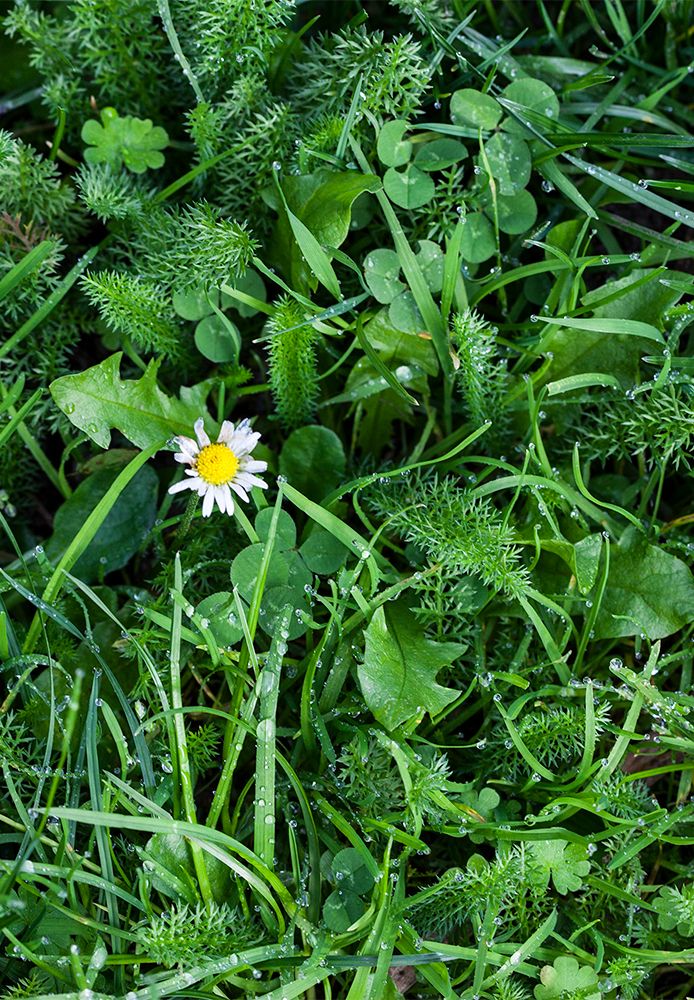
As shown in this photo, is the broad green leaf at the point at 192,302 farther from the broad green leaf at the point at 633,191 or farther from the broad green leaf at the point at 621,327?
the broad green leaf at the point at 633,191

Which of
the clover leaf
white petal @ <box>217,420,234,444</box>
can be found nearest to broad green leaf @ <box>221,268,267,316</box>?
white petal @ <box>217,420,234,444</box>

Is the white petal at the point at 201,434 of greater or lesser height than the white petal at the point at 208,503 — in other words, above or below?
above

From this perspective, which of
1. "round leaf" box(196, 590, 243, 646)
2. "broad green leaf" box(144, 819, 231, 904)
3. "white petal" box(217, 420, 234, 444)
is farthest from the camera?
"white petal" box(217, 420, 234, 444)

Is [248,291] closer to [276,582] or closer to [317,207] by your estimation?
[317,207]

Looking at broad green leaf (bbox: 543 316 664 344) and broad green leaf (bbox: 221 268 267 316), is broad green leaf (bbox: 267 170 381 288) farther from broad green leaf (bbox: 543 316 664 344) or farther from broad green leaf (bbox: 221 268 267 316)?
broad green leaf (bbox: 543 316 664 344)

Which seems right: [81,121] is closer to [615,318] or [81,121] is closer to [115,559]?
[115,559]

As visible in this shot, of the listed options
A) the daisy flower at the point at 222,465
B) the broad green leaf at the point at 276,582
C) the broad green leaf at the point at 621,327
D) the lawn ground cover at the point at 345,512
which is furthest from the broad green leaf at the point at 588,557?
the daisy flower at the point at 222,465
